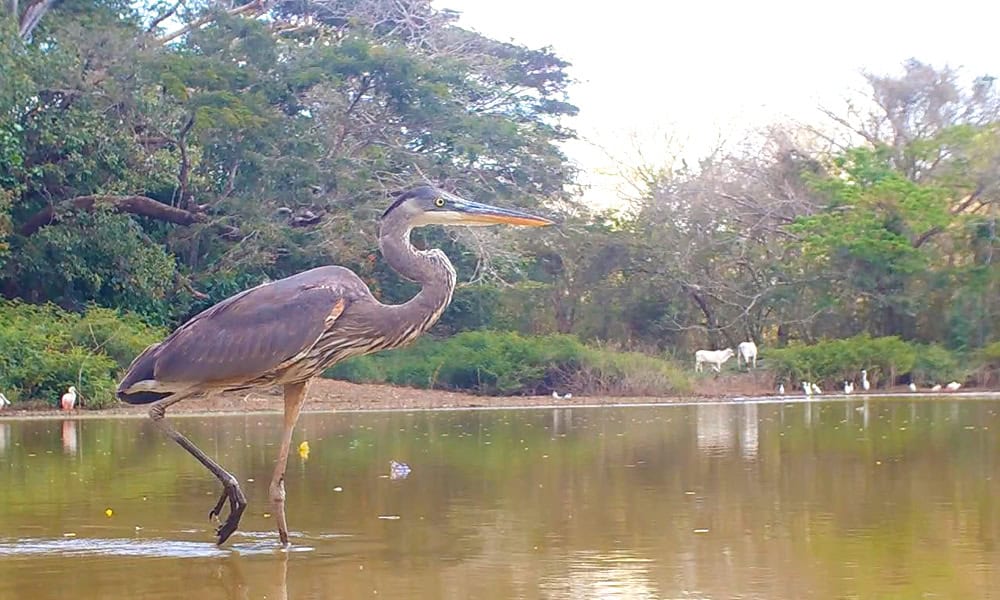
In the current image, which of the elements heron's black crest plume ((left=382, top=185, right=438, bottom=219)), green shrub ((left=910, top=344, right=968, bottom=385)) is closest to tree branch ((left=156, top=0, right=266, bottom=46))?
green shrub ((left=910, top=344, right=968, bottom=385))

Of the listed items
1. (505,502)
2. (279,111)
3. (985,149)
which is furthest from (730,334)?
(505,502)

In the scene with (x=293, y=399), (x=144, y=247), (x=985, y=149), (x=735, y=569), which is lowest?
(x=735, y=569)

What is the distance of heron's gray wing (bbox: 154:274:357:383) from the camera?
7430 millimetres

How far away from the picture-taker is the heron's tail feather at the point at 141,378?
25.5 ft

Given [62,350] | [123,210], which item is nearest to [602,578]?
[62,350]

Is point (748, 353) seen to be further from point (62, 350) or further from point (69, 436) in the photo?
point (69, 436)

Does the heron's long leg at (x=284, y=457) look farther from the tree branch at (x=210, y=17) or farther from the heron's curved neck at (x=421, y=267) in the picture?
the tree branch at (x=210, y=17)

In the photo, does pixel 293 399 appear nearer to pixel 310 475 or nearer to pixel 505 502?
pixel 505 502

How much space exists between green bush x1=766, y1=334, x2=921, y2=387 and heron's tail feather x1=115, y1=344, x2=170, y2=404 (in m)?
20.0

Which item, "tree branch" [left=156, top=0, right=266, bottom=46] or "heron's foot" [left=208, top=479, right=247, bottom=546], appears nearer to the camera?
"heron's foot" [left=208, top=479, right=247, bottom=546]

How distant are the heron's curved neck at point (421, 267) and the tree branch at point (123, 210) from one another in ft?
53.4

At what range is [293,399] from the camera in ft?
25.8

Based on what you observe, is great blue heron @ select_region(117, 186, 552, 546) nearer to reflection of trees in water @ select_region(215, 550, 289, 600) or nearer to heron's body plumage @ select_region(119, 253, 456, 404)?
heron's body plumage @ select_region(119, 253, 456, 404)

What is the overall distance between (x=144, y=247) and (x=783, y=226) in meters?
13.9
